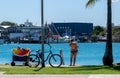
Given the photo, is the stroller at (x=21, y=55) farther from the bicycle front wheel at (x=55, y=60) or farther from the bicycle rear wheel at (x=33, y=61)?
the bicycle front wheel at (x=55, y=60)

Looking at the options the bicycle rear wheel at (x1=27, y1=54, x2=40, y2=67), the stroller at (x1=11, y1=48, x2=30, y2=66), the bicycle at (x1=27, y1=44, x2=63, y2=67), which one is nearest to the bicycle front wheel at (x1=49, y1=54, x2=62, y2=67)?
the bicycle at (x1=27, y1=44, x2=63, y2=67)

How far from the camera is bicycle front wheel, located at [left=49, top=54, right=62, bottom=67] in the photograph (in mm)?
24300

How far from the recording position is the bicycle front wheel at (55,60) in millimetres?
24300

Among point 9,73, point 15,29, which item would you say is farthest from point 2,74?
point 15,29

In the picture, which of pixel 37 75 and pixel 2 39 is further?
pixel 2 39

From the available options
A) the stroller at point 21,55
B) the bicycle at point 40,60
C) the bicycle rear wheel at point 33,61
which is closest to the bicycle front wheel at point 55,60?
the bicycle at point 40,60

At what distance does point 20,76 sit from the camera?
61.1 ft

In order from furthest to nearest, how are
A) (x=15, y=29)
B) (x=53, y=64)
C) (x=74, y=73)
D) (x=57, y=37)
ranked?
(x=15, y=29) < (x=57, y=37) < (x=53, y=64) < (x=74, y=73)

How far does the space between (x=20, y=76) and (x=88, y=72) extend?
9.65 feet

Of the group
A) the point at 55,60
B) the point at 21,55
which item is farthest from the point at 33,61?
the point at 21,55

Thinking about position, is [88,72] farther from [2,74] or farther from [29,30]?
[29,30]

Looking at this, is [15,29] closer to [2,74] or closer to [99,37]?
[99,37]

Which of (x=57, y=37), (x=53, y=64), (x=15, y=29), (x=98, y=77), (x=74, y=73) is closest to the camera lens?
(x=98, y=77)

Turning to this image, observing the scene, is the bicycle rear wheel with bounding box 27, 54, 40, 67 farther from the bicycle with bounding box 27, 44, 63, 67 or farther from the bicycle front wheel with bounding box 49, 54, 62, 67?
the bicycle front wheel with bounding box 49, 54, 62, 67
